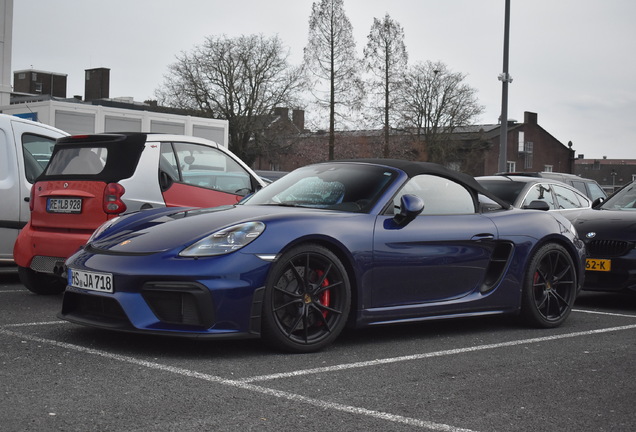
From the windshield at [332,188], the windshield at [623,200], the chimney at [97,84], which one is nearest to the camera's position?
the windshield at [332,188]

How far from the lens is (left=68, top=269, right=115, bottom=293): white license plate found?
5.55 m

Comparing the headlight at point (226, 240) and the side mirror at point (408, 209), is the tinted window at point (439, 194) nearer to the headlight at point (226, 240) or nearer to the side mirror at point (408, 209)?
the side mirror at point (408, 209)

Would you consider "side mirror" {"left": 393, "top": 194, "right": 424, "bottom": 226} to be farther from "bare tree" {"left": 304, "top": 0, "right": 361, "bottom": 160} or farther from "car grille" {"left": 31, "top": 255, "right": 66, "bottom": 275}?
"bare tree" {"left": 304, "top": 0, "right": 361, "bottom": 160}

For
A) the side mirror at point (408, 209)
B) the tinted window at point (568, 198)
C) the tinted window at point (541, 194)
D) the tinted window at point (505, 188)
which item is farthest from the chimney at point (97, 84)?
the side mirror at point (408, 209)

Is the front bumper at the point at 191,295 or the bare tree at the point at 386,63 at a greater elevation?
the bare tree at the point at 386,63

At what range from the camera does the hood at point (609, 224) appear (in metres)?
9.23

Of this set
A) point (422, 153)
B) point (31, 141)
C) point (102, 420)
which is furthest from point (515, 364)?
point (422, 153)

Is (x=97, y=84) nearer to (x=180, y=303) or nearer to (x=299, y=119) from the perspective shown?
(x=299, y=119)

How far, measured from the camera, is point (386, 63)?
51812 mm

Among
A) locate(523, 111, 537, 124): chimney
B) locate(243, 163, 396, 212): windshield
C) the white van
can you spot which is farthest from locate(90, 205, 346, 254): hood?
locate(523, 111, 537, 124): chimney

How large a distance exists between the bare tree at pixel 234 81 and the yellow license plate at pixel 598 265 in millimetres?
42819

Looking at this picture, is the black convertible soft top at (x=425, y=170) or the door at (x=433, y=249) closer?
the door at (x=433, y=249)

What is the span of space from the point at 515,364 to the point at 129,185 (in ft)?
13.3

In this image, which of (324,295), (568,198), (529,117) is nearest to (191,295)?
(324,295)
